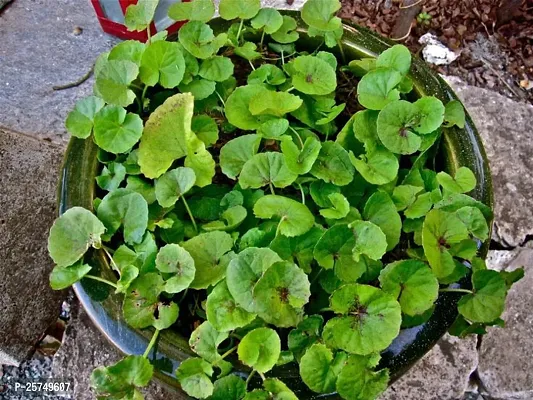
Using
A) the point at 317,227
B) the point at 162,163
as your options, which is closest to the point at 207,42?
the point at 162,163

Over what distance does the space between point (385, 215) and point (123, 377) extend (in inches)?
16.2

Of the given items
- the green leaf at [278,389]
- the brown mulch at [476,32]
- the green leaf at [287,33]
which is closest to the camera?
the green leaf at [278,389]

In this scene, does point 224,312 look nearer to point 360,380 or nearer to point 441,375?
point 360,380

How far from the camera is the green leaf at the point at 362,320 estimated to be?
2.38 ft

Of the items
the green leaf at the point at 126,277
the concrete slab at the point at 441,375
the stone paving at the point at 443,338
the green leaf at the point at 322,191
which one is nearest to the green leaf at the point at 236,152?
the green leaf at the point at 322,191

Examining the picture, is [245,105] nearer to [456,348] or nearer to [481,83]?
[456,348]

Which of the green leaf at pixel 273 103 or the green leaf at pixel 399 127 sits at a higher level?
the green leaf at pixel 399 127

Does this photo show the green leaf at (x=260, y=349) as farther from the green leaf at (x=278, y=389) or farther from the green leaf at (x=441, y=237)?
the green leaf at (x=441, y=237)

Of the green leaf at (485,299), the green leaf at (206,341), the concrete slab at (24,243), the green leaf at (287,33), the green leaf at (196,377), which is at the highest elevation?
the green leaf at (287,33)

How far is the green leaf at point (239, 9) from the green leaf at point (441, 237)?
47 cm

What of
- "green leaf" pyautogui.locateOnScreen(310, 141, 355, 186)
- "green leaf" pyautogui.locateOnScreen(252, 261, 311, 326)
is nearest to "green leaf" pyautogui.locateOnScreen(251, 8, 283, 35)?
"green leaf" pyautogui.locateOnScreen(310, 141, 355, 186)

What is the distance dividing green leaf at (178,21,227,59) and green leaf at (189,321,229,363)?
0.44m

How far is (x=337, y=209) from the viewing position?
833mm

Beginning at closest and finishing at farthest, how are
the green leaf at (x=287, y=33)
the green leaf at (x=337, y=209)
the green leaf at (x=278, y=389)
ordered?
1. the green leaf at (x=278, y=389)
2. the green leaf at (x=337, y=209)
3. the green leaf at (x=287, y=33)
